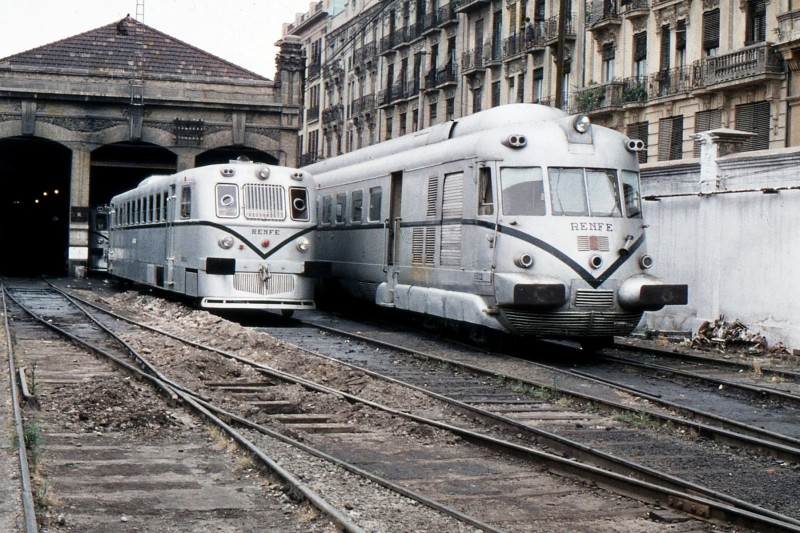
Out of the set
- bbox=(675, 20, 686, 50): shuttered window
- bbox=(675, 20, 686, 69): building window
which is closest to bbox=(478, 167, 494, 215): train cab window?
bbox=(675, 20, 686, 69): building window

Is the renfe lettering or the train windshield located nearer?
the renfe lettering

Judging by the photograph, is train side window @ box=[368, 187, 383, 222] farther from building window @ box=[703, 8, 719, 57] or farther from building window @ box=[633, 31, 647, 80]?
building window @ box=[633, 31, 647, 80]

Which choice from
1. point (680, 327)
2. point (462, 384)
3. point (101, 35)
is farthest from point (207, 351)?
point (101, 35)

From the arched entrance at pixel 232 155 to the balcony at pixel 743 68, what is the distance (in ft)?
51.6

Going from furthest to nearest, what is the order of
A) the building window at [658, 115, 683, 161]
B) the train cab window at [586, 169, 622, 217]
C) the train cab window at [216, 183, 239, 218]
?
1. the building window at [658, 115, 683, 161]
2. the train cab window at [216, 183, 239, 218]
3. the train cab window at [586, 169, 622, 217]

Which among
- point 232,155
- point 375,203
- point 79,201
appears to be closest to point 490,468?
point 375,203

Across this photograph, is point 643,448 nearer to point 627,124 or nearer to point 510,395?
point 510,395

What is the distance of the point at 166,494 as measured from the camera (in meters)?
7.52

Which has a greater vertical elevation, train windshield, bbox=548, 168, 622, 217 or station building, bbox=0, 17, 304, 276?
station building, bbox=0, 17, 304, 276

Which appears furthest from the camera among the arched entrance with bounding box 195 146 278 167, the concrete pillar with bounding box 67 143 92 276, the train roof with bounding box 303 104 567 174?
the arched entrance with bounding box 195 146 278 167

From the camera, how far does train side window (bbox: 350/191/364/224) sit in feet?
72.7

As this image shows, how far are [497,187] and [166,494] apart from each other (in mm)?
8890

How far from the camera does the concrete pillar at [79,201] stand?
135ft

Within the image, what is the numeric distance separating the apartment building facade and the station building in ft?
35.6
